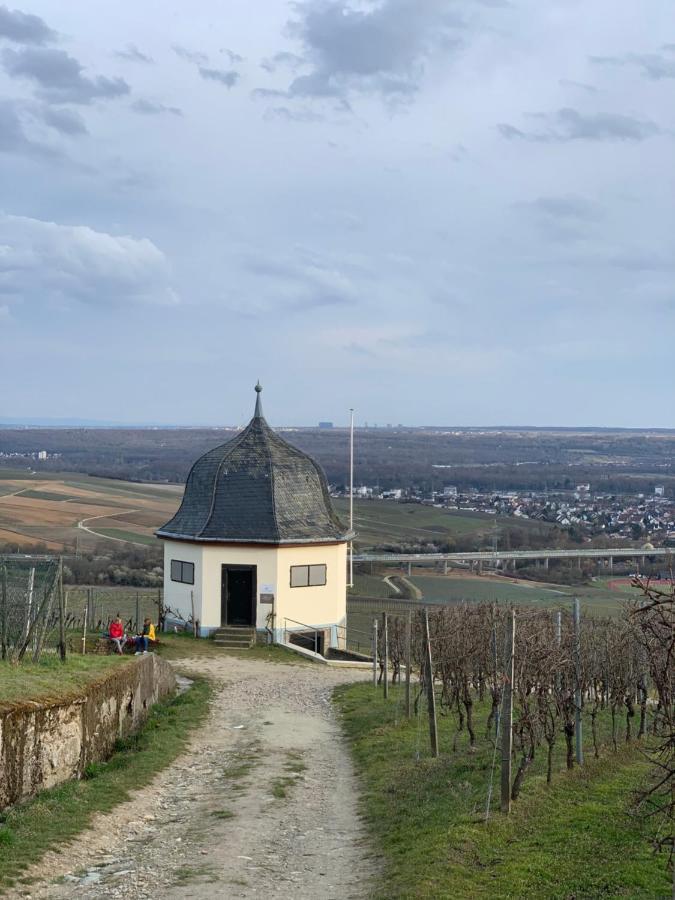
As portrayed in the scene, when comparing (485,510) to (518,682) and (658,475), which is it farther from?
(518,682)

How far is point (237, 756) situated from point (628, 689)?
21.2ft

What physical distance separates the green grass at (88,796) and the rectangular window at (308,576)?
42.3 feet

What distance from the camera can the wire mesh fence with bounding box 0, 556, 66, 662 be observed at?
17.3 m

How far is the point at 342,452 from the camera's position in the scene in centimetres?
19600

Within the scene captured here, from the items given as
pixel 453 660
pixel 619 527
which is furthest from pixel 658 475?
pixel 453 660

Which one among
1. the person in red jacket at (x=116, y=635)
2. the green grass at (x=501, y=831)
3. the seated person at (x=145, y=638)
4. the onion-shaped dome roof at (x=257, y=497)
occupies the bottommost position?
the seated person at (x=145, y=638)

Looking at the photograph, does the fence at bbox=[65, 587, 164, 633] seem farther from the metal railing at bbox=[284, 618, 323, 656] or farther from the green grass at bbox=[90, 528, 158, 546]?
the green grass at bbox=[90, 528, 158, 546]

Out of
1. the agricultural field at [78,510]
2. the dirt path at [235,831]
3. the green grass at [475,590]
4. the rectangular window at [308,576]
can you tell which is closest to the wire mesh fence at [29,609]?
the dirt path at [235,831]

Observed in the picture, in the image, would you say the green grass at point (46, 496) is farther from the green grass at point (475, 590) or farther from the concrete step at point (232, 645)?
the concrete step at point (232, 645)

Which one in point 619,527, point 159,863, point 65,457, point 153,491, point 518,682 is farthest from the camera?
point 65,457

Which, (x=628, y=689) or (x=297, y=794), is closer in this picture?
(x=297, y=794)

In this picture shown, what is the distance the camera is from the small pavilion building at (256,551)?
107 ft

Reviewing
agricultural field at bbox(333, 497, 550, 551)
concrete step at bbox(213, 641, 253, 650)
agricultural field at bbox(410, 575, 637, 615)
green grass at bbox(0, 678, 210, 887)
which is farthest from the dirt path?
agricultural field at bbox(333, 497, 550, 551)

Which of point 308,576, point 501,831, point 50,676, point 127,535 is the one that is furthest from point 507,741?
point 127,535
